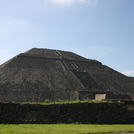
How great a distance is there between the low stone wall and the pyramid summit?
1463 cm

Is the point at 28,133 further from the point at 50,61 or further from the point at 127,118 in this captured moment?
the point at 50,61

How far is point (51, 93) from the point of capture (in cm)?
3253

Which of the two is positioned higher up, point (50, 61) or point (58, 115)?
point (50, 61)

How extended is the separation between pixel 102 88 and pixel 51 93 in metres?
13.1

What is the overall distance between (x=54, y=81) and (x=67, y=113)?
86.0 feet

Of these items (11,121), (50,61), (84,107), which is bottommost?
(11,121)

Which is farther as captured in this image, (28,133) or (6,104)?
(6,104)

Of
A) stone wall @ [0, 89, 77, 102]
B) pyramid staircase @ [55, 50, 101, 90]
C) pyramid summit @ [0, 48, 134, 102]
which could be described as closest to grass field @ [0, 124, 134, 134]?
pyramid summit @ [0, 48, 134, 102]

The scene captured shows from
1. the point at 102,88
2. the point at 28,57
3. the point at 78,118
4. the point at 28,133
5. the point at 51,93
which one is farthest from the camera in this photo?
the point at 28,57

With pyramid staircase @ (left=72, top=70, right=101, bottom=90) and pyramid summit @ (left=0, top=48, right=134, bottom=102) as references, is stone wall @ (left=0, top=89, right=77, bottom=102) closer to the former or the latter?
pyramid summit @ (left=0, top=48, right=134, bottom=102)

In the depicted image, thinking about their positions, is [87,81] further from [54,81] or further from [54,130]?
[54,130]

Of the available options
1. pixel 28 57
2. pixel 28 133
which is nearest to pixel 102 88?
pixel 28 57

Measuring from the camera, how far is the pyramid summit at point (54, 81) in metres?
31.6

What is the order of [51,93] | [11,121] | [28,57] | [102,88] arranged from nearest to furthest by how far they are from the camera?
[11,121], [51,93], [102,88], [28,57]
